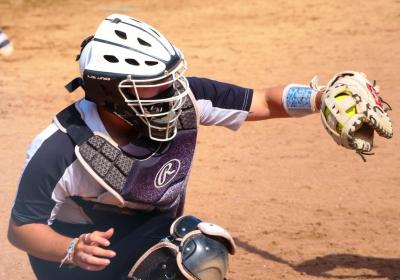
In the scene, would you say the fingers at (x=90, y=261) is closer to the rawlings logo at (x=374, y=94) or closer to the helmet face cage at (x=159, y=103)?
the helmet face cage at (x=159, y=103)

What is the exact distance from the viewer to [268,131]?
7.39 meters

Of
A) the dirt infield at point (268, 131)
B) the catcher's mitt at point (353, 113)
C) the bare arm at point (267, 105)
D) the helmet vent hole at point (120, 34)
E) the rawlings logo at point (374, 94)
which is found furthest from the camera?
the dirt infield at point (268, 131)

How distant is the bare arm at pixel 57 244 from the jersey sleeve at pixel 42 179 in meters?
0.05

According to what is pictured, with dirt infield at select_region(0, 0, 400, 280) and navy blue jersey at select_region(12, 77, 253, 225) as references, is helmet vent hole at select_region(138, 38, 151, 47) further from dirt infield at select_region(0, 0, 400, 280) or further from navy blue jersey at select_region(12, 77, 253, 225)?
dirt infield at select_region(0, 0, 400, 280)

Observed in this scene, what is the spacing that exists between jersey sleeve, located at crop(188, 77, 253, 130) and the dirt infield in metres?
1.45

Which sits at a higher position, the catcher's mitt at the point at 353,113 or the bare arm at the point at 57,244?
the catcher's mitt at the point at 353,113

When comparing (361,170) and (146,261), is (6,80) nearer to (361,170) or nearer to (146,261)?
(361,170)

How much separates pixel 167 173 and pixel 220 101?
0.52 meters

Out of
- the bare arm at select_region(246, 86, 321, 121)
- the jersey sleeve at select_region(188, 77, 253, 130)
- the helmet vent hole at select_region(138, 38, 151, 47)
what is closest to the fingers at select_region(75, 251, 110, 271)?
the helmet vent hole at select_region(138, 38, 151, 47)

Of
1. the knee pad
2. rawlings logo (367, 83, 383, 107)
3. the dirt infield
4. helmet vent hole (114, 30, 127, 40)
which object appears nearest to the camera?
the knee pad

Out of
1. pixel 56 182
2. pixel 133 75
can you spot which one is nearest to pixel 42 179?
pixel 56 182

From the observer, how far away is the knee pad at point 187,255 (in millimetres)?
3203

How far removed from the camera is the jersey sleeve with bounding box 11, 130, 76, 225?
322 centimetres

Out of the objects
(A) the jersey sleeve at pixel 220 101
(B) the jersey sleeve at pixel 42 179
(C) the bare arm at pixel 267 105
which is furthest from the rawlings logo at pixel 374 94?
(B) the jersey sleeve at pixel 42 179
